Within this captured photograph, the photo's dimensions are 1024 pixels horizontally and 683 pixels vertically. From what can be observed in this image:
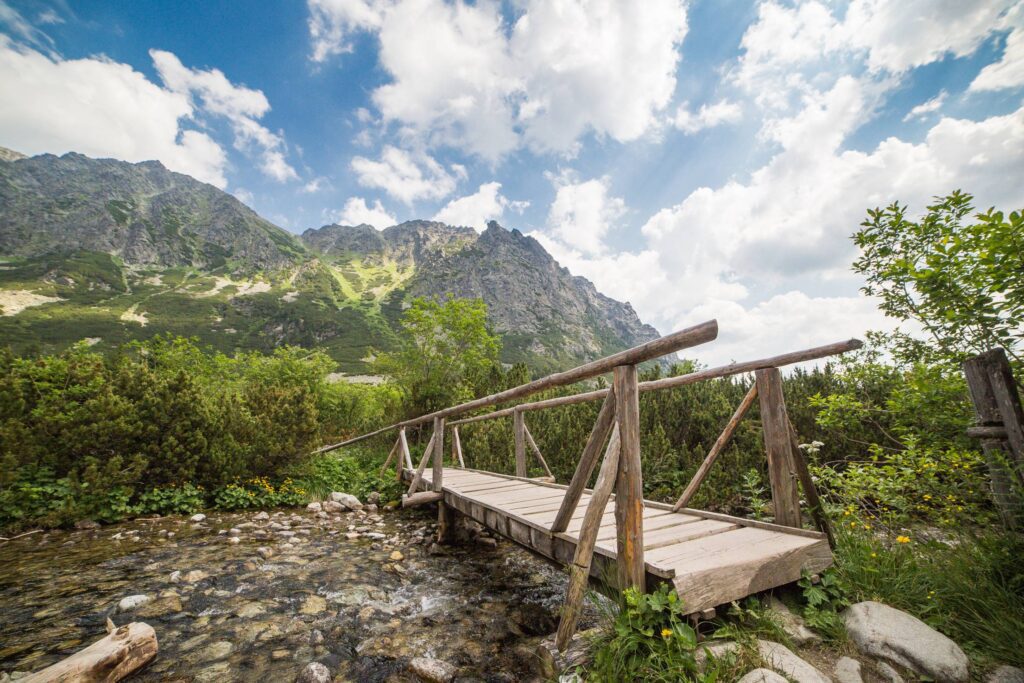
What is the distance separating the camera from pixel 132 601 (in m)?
3.54

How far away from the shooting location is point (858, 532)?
292 cm

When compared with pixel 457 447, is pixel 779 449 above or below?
above

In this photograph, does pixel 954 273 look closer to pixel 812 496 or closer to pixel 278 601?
pixel 812 496

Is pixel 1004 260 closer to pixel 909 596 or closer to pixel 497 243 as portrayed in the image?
pixel 909 596

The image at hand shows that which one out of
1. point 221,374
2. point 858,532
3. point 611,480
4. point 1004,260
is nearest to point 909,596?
point 858,532

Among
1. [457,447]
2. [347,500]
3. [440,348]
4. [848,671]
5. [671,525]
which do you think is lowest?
[347,500]

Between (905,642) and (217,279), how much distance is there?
163949 mm

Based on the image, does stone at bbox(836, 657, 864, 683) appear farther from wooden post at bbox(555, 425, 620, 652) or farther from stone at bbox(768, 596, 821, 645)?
wooden post at bbox(555, 425, 620, 652)

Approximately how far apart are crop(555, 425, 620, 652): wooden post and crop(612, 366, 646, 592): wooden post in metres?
0.05

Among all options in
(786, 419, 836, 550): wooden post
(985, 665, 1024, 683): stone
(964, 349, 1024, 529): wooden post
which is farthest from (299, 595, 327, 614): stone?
(964, 349, 1024, 529): wooden post

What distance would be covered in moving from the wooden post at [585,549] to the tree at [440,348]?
10415 mm

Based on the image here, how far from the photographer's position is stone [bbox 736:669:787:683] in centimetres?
160

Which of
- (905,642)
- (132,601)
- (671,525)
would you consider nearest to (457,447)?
(132,601)

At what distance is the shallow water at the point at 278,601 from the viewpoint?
2.81 m
